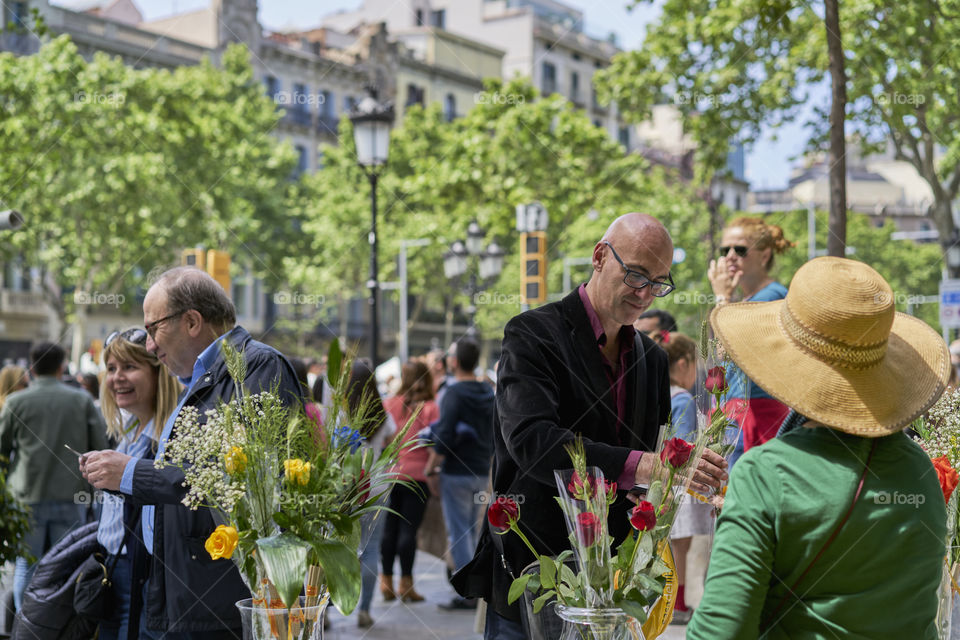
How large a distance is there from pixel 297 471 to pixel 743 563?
1174 mm

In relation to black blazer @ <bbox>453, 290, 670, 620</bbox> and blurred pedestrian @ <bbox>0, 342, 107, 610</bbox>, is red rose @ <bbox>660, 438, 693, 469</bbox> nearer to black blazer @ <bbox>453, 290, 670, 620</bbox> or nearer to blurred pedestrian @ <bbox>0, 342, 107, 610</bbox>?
black blazer @ <bbox>453, 290, 670, 620</bbox>

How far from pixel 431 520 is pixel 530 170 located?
18.4m

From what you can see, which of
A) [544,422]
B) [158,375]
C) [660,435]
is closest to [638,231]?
[544,422]

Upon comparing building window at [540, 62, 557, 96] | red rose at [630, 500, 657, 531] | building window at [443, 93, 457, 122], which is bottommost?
red rose at [630, 500, 657, 531]

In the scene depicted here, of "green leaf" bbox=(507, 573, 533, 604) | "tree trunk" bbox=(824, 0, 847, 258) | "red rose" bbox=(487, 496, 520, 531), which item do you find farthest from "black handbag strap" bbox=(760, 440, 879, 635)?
"tree trunk" bbox=(824, 0, 847, 258)

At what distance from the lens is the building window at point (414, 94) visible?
59.9 m

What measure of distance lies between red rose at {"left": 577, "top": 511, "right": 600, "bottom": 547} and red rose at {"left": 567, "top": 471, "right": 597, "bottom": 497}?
50mm

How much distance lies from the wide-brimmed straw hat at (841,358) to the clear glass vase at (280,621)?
129 cm

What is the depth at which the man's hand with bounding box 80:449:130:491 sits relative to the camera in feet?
11.0

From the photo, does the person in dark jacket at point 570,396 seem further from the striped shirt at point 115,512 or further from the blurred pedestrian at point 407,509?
the blurred pedestrian at point 407,509

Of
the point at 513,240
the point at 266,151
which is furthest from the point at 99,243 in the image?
the point at 513,240

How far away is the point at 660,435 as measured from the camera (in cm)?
267

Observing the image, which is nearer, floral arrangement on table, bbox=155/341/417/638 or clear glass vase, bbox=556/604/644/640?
clear glass vase, bbox=556/604/644/640

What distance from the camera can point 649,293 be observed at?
3246 millimetres
